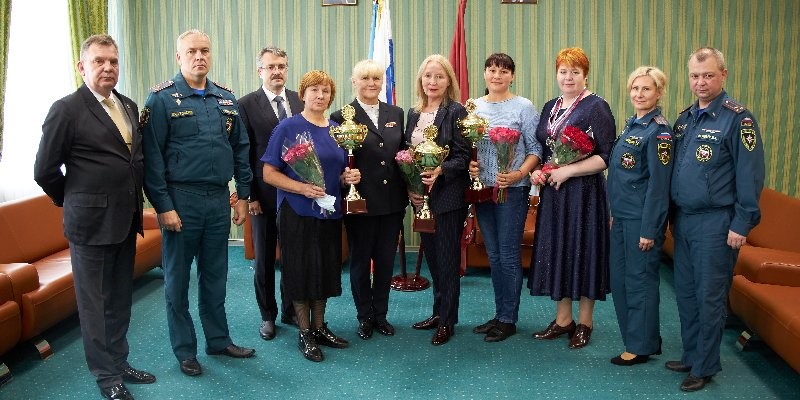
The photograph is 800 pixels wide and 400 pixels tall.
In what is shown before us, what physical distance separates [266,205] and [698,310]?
2189 mm

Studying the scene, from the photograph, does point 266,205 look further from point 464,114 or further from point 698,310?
point 698,310

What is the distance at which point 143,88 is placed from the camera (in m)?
6.26

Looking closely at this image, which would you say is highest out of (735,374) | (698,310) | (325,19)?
(325,19)

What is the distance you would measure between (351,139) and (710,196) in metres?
1.59

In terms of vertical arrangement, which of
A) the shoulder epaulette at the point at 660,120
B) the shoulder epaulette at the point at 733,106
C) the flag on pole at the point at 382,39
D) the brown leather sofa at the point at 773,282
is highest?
the flag on pole at the point at 382,39

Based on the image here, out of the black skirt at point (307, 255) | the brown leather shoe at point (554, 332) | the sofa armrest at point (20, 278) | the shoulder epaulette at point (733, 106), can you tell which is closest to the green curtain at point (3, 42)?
the sofa armrest at point (20, 278)

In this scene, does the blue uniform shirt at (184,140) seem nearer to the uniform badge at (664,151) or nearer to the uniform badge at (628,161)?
the uniform badge at (628,161)

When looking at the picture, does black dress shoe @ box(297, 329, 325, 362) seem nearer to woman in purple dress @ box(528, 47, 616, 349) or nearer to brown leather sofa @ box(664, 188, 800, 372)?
woman in purple dress @ box(528, 47, 616, 349)

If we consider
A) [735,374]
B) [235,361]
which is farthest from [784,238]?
[235,361]

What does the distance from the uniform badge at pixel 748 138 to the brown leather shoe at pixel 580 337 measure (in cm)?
132

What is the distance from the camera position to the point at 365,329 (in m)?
3.91

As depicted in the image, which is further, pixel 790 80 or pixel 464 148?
pixel 790 80

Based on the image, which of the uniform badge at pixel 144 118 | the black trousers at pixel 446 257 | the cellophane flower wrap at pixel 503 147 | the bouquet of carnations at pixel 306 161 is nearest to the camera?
the uniform badge at pixel 144 118

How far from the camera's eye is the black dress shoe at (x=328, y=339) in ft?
12.3
